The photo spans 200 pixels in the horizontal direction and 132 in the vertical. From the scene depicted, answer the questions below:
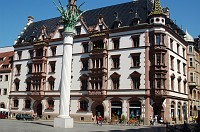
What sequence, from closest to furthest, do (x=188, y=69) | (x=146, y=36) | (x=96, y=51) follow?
(x=146, y=36), (x=96, y=51), (x=188, y=69)

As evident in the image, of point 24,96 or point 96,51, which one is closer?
point 96,51

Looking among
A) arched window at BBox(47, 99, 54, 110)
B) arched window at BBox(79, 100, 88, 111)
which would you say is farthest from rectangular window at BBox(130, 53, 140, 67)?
arched window at BBox(47, 99, 54, 110)

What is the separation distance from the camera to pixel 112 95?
5184 cm

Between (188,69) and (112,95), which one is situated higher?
(188,69)

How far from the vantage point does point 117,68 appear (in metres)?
52.4

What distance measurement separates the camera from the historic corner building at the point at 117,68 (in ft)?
161

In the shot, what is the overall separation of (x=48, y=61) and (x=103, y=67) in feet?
53.4

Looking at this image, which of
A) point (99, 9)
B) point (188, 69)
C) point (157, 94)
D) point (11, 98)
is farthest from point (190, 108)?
point (11, 98)

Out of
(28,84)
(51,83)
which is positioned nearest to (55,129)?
(51,83)

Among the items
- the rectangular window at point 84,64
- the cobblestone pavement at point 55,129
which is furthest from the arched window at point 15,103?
the cobblestone pavement at point 55,129

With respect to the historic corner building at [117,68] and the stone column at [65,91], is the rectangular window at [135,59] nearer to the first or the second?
the historic corner building at [117,68]

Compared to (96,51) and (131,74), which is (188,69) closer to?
(131,74)

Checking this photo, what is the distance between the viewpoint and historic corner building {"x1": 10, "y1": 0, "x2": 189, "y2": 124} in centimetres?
4897

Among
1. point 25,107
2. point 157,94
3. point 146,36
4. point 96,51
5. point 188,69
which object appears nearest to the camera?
point 157,94
